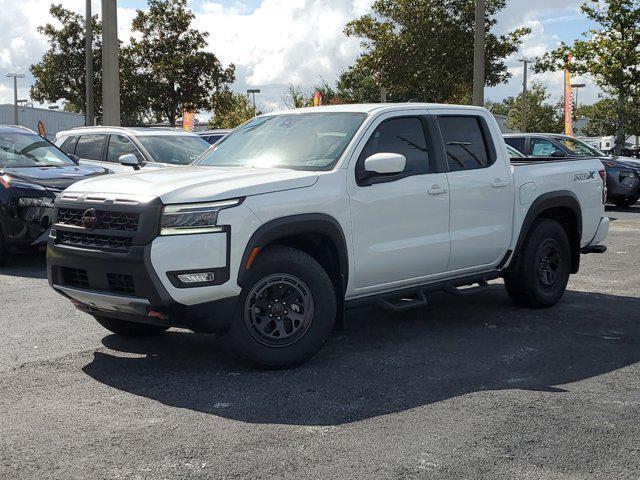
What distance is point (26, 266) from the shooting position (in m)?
10.5

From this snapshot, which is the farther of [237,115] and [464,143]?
[237,115]

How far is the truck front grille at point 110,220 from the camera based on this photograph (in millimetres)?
5121

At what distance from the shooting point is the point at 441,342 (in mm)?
6316

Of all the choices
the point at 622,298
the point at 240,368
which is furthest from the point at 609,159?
the point at 240,368

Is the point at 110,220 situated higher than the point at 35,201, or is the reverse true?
the point at 110,220

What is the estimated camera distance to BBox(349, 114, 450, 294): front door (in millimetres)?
5859

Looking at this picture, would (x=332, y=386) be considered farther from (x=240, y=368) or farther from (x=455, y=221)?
(x=455, y=221)

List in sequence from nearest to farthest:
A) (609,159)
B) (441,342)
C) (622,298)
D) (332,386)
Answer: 1. (332,386)
2. (441,342)
3. (622,298)
4. (609,159)

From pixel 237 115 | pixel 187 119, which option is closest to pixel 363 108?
pixel 187 119

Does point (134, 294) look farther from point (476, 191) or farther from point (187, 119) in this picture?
point (187, 119)

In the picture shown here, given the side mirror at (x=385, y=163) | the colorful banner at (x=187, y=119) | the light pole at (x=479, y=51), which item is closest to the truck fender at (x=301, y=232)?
the side mirror at (x=385, y=163)

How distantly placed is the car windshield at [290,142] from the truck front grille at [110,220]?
126cm

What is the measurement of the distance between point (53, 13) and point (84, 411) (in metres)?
37.7

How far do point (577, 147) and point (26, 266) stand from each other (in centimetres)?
1210
